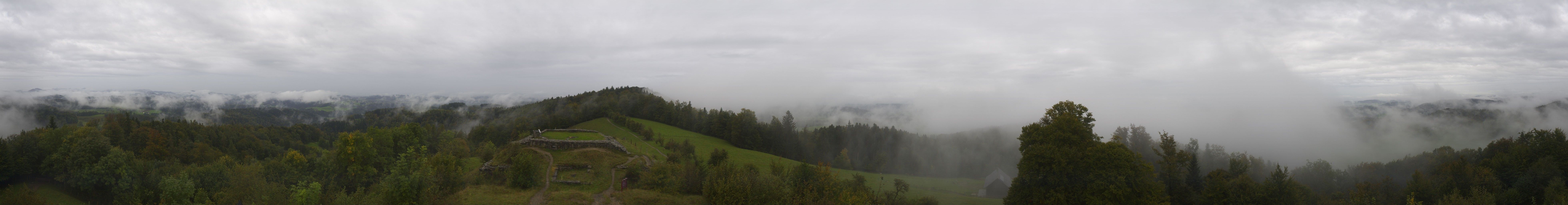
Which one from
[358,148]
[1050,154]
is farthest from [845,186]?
[358,148]

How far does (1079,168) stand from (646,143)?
45.0m

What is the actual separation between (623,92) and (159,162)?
66.4 m

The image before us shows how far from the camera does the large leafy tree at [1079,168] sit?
25.6 m

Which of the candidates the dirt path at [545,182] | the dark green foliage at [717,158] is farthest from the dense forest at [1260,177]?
the dirt path at [545,182]

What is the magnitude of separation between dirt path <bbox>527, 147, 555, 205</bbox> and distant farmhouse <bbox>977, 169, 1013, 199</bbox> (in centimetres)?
4076

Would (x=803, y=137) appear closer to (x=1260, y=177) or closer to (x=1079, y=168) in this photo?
(x=1260, y=177)

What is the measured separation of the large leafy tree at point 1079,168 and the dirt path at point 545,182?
24102 mm

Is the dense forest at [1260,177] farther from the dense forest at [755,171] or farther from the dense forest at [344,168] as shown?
the dense forest at [344,168]

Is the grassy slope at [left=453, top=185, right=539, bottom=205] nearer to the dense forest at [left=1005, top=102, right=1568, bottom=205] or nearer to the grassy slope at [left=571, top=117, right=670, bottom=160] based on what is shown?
the grassy slope at [left=571, top=117, right=670, bottom=160]

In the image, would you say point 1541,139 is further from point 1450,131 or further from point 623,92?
point 623,92

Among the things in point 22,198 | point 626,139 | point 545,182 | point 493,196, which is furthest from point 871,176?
point 22,198

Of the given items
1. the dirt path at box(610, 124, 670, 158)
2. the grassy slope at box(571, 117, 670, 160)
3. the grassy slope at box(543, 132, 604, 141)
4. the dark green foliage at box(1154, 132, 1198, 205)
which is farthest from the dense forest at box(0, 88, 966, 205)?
the dark green foliage at box(1154, 132, 1198, 205)

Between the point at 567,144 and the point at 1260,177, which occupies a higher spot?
the point at 567,144

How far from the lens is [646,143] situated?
2362 inches
